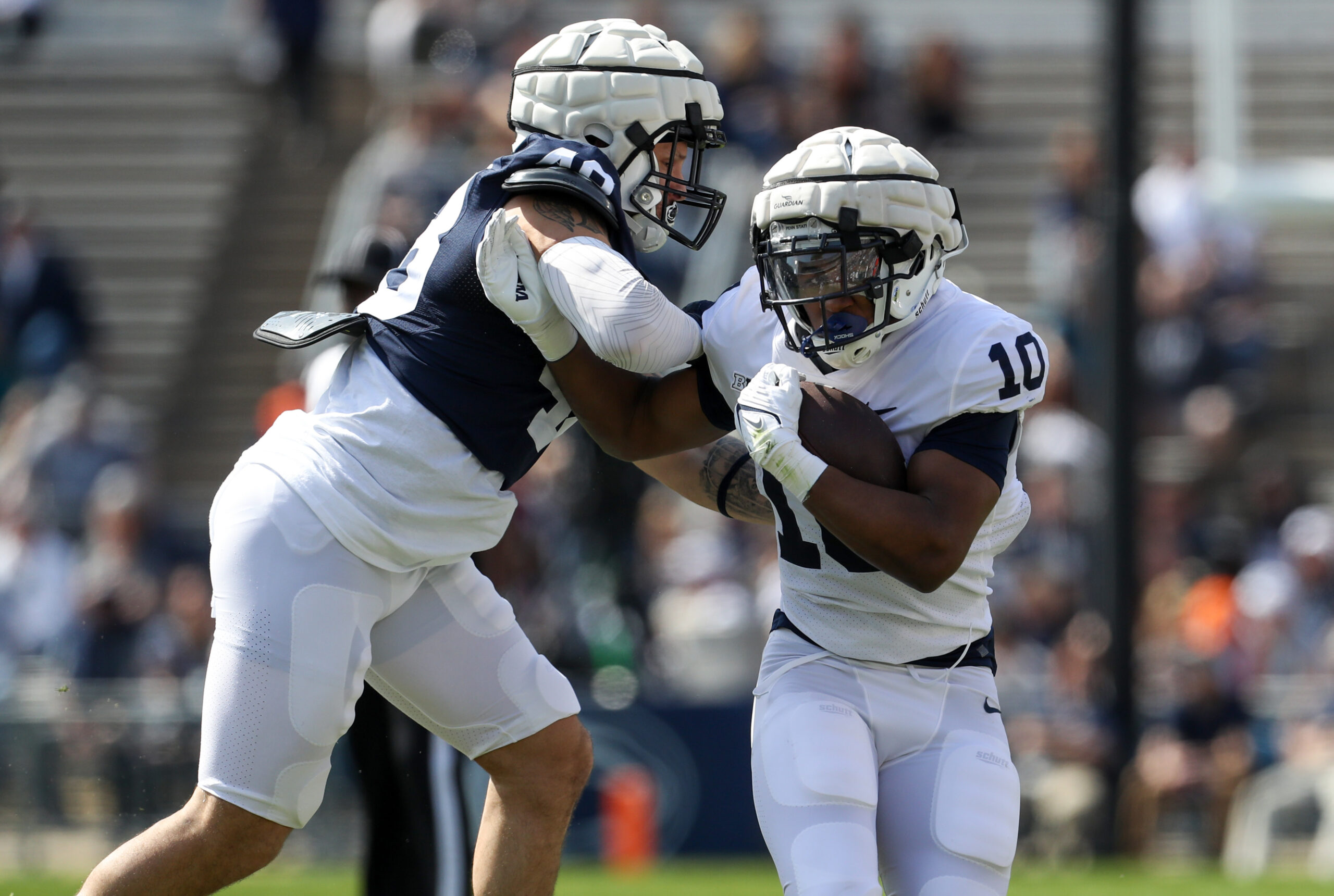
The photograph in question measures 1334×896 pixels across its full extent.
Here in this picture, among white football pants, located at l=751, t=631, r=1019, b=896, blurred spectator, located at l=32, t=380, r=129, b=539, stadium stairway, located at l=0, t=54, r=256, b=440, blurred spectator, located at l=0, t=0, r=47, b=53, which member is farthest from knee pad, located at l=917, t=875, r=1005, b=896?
blurred spectator, located at l=0, t=0, r=47, b=53

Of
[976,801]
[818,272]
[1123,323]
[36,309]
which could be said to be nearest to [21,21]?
[36,309]

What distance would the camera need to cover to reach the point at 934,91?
40.8ft

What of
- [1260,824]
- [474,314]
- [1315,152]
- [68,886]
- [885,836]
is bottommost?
[1260,824]

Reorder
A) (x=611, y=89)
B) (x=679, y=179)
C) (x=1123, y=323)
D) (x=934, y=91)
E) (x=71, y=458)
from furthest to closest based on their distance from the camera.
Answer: (x=934, y=91), (x=71, y=458), (x=1123, y=323), (x=679, y=179), (x=611, y=89)

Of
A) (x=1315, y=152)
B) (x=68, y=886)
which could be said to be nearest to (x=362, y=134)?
(x=1315, y=152)

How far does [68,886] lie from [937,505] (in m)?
4.94

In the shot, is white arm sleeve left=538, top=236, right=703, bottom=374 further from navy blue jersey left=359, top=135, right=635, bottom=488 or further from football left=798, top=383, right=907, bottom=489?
football left=798, top=383, right=907, bottom=489

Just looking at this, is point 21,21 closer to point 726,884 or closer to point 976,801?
point 726,884

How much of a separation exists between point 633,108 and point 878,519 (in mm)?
1072

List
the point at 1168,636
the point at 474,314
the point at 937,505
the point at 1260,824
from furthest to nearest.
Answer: the point at 1168,636 < the point at 1260,824 < the point at 474,314 < the point at 937,505

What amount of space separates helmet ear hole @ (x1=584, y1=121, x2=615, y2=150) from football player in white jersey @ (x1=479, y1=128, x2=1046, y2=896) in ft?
1.26

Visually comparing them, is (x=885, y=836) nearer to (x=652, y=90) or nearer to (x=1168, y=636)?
(x=652, y=90)

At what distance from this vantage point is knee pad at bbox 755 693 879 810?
3377 millimetres

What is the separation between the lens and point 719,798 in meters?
8.65
